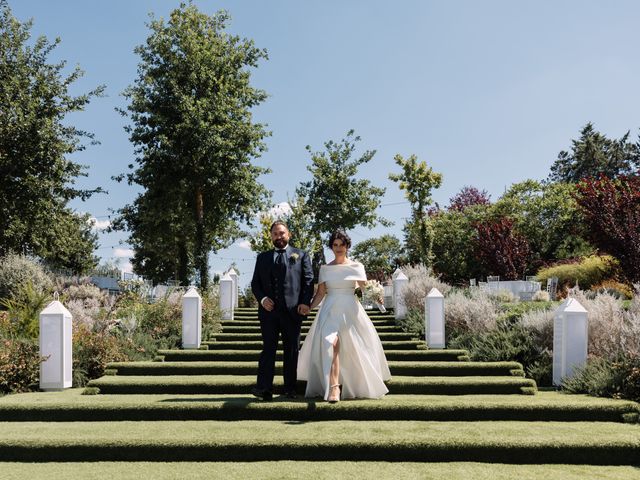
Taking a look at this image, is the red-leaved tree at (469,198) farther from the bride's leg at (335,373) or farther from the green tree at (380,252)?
the bride's leg at (335,373)

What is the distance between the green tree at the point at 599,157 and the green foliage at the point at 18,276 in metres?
50.4

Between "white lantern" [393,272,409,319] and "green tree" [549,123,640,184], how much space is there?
48127 millimetres

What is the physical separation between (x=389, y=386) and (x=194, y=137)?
59.3ft

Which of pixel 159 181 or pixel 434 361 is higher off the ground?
pixel 159 181

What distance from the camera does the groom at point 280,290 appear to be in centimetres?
716

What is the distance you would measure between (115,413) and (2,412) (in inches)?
57.1

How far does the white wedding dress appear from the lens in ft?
23.9

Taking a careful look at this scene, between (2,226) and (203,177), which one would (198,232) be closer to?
(203,177)

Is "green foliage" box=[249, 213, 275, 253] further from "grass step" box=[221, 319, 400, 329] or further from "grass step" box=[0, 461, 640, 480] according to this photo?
"grass step" box=[0, 461, 640, 480]

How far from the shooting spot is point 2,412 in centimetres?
748

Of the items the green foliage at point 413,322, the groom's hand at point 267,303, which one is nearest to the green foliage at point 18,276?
the green foliage at point 413,322

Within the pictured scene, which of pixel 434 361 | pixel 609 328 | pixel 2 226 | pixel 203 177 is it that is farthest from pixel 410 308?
pixel 2 226

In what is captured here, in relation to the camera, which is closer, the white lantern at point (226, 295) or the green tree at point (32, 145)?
the white lantern at point (226, 295)

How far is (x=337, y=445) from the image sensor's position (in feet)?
19.1
